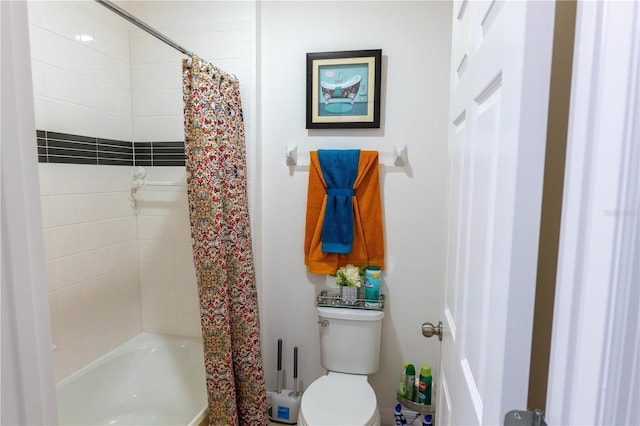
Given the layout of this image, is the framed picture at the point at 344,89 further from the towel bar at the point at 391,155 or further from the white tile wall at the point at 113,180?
the white tile wall at the point at 113,180

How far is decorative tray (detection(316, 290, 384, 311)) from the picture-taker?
188 cm

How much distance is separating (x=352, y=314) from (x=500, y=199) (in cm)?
143

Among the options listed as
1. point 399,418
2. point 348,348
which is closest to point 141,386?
point 348,348

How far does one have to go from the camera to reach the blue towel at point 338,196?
191 centimetres

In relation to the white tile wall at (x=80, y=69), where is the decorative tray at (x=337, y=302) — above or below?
below

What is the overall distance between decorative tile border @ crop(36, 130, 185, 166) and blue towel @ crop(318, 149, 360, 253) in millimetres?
878

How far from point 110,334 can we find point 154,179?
91cm

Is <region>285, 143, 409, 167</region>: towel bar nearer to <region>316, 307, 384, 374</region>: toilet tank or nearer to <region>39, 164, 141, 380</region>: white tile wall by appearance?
<region>316, 307, 384, 374</region>: toilet tank

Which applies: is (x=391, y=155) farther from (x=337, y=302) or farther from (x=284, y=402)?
(x=284, y=402)

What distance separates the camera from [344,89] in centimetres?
192

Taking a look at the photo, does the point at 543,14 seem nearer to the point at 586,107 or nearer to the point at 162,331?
the point at 586,107

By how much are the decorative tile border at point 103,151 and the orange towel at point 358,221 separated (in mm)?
819

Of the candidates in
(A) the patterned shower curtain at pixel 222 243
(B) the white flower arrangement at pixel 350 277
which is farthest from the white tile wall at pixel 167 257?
(B) the white flower arrangement at pixel 350 277

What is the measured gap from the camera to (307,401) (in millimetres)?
1588
